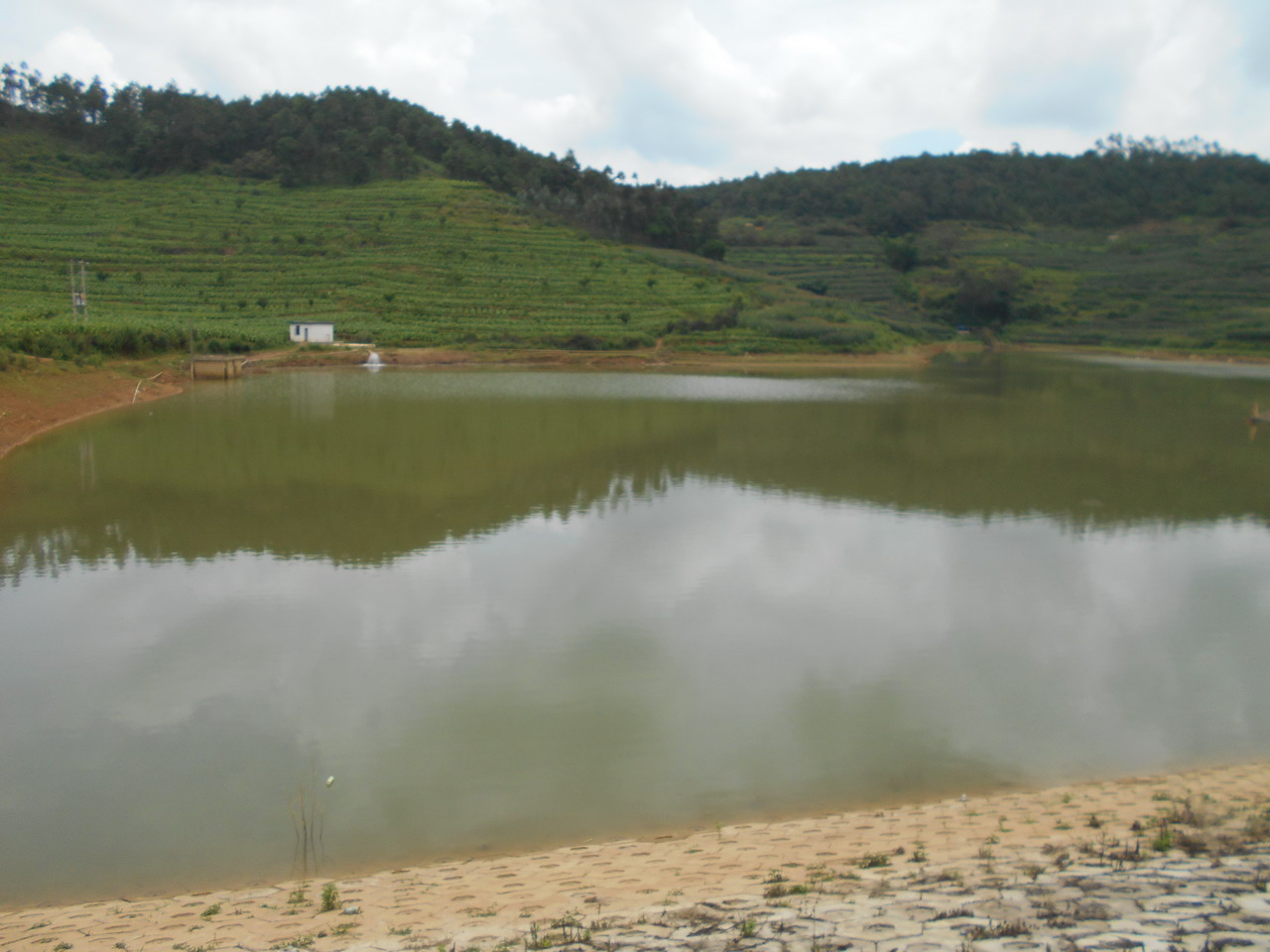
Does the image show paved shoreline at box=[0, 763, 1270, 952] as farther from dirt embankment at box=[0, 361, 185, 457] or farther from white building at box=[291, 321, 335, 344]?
white building at box=[291, 321, 335, 344]

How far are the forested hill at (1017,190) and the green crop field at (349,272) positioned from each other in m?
34.5

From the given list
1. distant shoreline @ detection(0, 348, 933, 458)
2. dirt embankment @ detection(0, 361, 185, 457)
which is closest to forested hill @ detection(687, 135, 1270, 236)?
distant shoreline @ detection(0, 348, 933, 458)

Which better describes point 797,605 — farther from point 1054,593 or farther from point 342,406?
point 342,406

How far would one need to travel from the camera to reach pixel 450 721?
6.55 metres

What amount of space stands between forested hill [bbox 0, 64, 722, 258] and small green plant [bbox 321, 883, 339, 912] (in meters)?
54.3

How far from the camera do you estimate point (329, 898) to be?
435 cm

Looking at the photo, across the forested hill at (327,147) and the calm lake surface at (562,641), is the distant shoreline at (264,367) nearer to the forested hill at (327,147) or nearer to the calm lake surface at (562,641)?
the calm lake surface at (562,641)

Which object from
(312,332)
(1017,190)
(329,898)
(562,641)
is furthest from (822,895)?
(1017,190)

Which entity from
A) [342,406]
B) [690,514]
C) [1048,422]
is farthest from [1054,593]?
[342,406]

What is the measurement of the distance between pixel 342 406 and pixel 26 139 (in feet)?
178

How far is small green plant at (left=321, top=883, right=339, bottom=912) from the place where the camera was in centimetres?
430

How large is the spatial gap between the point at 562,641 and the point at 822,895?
421cm

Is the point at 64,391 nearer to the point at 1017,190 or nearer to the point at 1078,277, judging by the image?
the point at 1078,277

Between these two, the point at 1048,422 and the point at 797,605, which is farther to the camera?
the point at 1048,422
